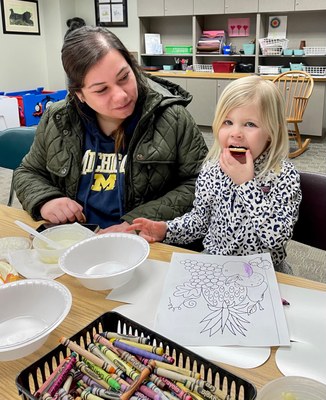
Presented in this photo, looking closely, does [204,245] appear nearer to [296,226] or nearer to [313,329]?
[296,226]

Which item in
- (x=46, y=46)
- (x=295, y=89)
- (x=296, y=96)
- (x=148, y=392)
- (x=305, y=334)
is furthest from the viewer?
(x=46, y=46)

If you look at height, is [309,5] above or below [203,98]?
above

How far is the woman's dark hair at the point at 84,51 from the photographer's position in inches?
46.7

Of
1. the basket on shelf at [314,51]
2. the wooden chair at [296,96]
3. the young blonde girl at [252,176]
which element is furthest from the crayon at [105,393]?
the basket on shelf at [314,51]

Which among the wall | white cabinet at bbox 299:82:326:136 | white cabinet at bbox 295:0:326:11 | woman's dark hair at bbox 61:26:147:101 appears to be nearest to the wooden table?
woman's dark hair at bbox 61:26:147:101

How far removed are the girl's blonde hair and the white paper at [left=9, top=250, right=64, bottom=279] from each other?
1.85 ft

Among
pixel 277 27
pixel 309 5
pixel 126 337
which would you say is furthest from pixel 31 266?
pixel 277 27

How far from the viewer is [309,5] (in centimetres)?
486

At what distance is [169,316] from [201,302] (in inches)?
3.0

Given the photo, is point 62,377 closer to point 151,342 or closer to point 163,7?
point 151,342

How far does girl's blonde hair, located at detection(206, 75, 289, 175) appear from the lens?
3.49ft

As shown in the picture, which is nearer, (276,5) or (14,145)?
(14,145)

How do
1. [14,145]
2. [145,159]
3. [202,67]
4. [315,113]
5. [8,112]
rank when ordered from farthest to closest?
[202,67]
[315,113]
[8,112]
[14,145]
[145,159]

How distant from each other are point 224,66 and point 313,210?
4725mm
